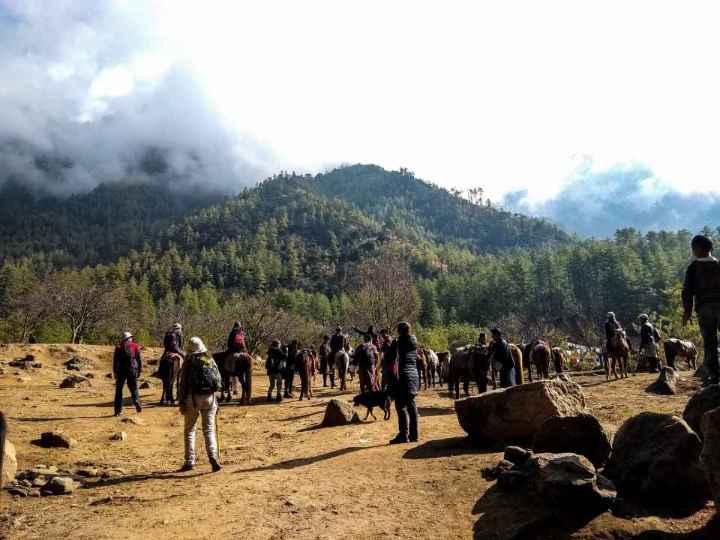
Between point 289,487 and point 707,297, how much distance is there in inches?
269

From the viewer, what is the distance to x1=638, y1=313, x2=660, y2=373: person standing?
2002 cm

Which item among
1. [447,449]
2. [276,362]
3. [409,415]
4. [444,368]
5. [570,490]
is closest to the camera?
[570,490]

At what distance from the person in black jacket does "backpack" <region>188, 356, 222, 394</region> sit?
3.59 meters

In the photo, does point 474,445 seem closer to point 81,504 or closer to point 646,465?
point 646,465

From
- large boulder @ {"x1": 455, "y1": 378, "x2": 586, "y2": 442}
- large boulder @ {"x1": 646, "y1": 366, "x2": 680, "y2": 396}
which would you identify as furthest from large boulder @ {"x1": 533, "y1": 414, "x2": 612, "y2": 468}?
large boulder @ {"x1": 646, "y1": 366, "x2": 680, "y2": 396}

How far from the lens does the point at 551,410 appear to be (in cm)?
829

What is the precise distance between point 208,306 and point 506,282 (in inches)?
2524

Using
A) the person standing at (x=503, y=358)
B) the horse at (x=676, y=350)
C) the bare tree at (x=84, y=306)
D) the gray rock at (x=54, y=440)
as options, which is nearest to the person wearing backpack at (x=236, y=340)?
the gray rock at (x=54, y=440)

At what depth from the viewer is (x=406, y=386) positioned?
9945mm

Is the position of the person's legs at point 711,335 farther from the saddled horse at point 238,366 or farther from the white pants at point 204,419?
the saddled horse at point 238,366

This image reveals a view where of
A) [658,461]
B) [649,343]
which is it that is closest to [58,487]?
[658,461]

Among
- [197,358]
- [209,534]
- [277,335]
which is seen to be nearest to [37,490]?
[197,358]

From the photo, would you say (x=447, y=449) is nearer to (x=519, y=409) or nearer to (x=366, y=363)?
(x=519, y=409)

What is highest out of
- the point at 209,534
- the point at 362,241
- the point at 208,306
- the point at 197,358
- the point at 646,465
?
the point at 362,241
